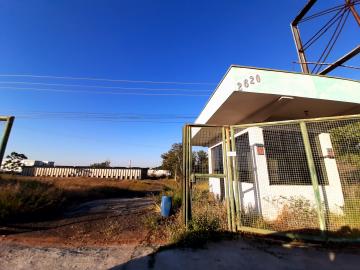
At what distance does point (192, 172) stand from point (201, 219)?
100 centimetres

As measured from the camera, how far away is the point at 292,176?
4633 millimetres

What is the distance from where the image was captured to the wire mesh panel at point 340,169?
12.8ft

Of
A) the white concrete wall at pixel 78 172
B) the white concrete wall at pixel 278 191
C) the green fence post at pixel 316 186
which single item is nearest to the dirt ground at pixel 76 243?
the white concrete wall at pixel 278 191

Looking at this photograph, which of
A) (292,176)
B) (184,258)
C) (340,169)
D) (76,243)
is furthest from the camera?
(292,176)

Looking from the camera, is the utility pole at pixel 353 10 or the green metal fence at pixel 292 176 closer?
the green metal fence at pixel 292 176

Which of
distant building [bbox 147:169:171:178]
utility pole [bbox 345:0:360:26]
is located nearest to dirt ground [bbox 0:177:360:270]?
utility pole [bbox 345:0:360:26]

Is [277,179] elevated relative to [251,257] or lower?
elevated

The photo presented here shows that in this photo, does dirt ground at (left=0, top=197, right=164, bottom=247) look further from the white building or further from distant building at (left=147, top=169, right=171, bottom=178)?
distant building at (left=147, top=169, right=171, bottom=178)

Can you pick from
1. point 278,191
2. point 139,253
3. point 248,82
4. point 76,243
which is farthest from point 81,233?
point 248,82

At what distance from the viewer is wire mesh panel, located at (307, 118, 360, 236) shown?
3.91 meters

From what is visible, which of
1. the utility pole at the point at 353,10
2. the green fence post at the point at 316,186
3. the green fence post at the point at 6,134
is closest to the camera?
the green fence post at the point at 316,186

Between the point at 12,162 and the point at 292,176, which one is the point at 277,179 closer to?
the point at 292,176

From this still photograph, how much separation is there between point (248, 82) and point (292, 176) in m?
2.47

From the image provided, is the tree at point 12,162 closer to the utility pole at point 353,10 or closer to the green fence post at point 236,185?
the green fence post at point 236,185
